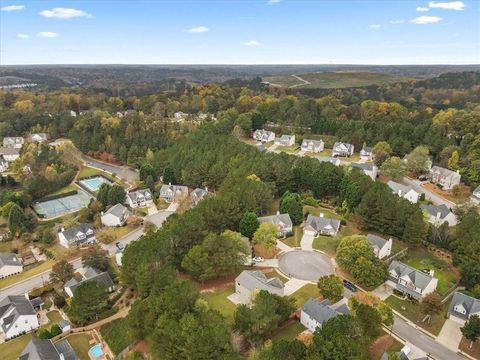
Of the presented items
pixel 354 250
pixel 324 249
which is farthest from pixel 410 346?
pixel 324 249

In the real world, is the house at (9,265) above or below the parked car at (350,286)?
below

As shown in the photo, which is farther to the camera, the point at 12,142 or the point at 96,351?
the point at 12,142

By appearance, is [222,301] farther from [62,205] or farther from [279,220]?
[62,205]

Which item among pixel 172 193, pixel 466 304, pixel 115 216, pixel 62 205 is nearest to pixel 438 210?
pixel 466 304

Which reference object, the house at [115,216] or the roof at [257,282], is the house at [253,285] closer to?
the roof at [257,282]

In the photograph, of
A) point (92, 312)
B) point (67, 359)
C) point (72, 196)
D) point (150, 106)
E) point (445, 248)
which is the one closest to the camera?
point (67, 359)

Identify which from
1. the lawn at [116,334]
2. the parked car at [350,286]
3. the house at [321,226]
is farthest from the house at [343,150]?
the lawn at [116,334]

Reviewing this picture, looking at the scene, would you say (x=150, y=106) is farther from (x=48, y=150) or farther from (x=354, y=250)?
(x=354, y=250)
